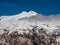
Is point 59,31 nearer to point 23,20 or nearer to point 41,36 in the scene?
point 41,36

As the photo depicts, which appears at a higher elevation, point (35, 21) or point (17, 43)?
point (35, 21)

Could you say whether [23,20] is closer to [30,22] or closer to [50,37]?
[30,22]

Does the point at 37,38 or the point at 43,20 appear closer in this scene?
the point at 37,38

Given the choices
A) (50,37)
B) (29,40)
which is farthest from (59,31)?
(29,40)

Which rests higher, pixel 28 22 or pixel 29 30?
pixel 28 22

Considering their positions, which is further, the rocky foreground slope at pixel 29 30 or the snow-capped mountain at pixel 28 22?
the snow-capped mountain at pixel 28 22

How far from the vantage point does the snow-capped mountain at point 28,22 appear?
30234 millimetres

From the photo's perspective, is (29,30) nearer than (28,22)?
Yes

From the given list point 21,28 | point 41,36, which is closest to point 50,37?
point 41,36

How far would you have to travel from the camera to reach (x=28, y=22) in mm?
31188

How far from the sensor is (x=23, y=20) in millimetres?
31359

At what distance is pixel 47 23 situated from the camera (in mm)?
31266

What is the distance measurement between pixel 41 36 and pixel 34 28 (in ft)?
3.45

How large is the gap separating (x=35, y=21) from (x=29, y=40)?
9.13ft
